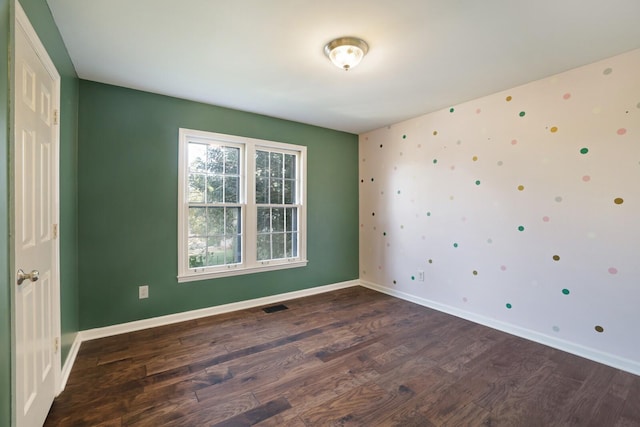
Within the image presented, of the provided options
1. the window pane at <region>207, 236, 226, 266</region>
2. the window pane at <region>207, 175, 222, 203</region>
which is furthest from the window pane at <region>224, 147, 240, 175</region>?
the window pane at <region>207, 236, 226, 266</region>

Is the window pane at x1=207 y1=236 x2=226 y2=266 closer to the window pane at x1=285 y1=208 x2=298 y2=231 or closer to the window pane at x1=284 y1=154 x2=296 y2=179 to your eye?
the window pane at x1=285 y1=208 x2=298 y2=231

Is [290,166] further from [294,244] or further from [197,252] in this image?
[197,252]

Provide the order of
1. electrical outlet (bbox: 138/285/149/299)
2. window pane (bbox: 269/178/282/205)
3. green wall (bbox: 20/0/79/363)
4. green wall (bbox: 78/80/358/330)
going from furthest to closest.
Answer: window pane (bbox: 269/178/282/205), electrical outlet (bbox: 138/285/149/299), green wall (bbox: 78/80/358/330), green wall (bbox: 20/0/79/363)

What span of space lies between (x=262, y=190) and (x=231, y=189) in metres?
0.40

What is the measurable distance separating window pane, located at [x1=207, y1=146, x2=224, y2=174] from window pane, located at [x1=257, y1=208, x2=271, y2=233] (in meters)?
0.71

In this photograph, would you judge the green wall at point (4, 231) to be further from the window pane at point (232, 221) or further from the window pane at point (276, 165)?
the window pane at point (276, 165)

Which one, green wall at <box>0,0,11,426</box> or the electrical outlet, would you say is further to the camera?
the electrical outlet

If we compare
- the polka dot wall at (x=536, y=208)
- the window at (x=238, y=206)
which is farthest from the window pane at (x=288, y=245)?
the polka dot wall at (x=536, y=208)

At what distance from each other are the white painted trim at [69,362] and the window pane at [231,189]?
6.10 ft

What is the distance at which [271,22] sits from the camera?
74.6 inches

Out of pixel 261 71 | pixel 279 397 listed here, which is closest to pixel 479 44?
pixel 261 71

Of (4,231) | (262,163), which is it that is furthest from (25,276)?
(262,163)

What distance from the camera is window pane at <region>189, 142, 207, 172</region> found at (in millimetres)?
3248

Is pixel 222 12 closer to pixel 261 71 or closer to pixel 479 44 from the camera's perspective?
pixel 261 71
